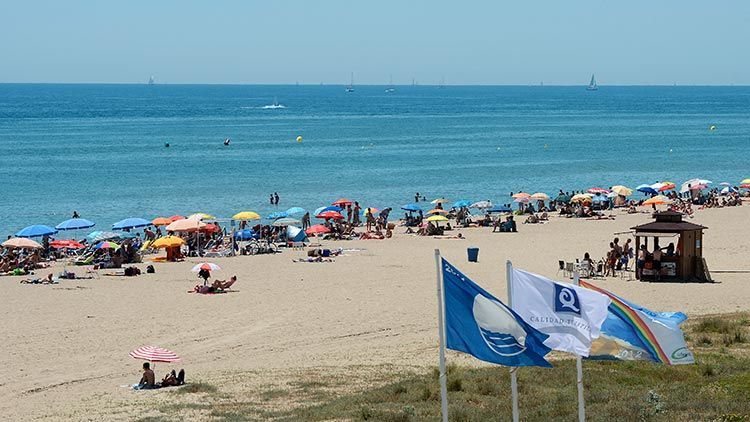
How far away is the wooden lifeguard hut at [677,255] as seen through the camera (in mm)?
27016

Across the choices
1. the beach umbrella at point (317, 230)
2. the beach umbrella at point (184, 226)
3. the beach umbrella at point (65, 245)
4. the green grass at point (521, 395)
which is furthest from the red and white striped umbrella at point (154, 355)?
the beach umbrella at point (65, 245)

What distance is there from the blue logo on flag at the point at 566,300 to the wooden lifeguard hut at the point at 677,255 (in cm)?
1808

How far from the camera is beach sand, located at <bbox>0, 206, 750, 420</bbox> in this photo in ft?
59.1

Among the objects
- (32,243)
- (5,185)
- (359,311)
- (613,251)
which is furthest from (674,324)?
(5,185)

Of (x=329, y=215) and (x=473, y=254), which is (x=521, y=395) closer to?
(x=473, y=254)

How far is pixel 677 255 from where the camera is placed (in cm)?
2745

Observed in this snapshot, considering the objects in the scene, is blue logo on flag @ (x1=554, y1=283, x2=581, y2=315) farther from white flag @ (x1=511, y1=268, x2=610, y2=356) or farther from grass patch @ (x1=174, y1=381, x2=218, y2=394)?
grass patch @ (x1=174, y1=381, x2=218, y2=394)

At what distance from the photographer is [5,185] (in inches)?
2586

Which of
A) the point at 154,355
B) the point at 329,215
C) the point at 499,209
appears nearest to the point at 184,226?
the point at 329,215

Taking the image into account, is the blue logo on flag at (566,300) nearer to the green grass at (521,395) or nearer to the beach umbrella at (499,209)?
the green grass at (521,395)

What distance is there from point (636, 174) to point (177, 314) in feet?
170

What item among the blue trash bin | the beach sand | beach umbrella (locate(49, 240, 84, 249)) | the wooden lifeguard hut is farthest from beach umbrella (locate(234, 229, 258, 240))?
the wooden lifeguard hut

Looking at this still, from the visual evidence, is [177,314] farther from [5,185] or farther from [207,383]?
[5,185]

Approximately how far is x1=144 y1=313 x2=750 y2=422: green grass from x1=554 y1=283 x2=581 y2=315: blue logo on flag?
360 cm
